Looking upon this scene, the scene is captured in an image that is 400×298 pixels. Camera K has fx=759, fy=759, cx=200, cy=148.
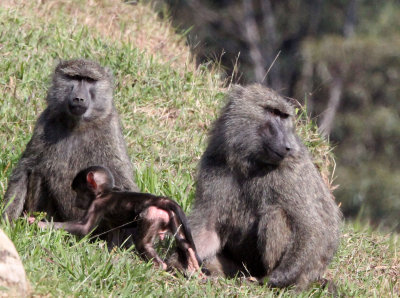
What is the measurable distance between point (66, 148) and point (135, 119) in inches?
70.3

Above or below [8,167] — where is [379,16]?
above

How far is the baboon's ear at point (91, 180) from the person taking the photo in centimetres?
518

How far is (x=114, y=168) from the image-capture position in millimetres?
5555

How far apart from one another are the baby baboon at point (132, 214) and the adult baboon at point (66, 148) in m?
0.23

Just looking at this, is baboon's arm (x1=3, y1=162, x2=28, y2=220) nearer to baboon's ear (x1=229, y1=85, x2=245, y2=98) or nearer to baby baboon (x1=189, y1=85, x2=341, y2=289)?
baby baboon (x1=189, y1=85, x2=341, y2=289)

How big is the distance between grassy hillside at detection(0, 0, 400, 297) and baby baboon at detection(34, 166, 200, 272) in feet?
0.47

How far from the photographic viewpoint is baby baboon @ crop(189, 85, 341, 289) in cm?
505

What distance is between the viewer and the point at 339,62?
18.2 metres

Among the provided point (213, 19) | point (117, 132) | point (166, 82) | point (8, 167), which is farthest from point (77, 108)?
point (213, 19)

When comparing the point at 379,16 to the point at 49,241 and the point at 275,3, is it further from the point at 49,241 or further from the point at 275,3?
the point at 49,241

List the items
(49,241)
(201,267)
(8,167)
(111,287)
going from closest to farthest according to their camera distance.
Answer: (111,287), (49,241), (201,267), (8,167)

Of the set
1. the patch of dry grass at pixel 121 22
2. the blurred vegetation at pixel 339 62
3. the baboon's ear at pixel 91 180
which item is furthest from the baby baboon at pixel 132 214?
the blurred vegetation at pixel 339 62

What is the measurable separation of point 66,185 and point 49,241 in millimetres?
922

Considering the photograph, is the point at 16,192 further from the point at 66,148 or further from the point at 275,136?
the point at 275,136
